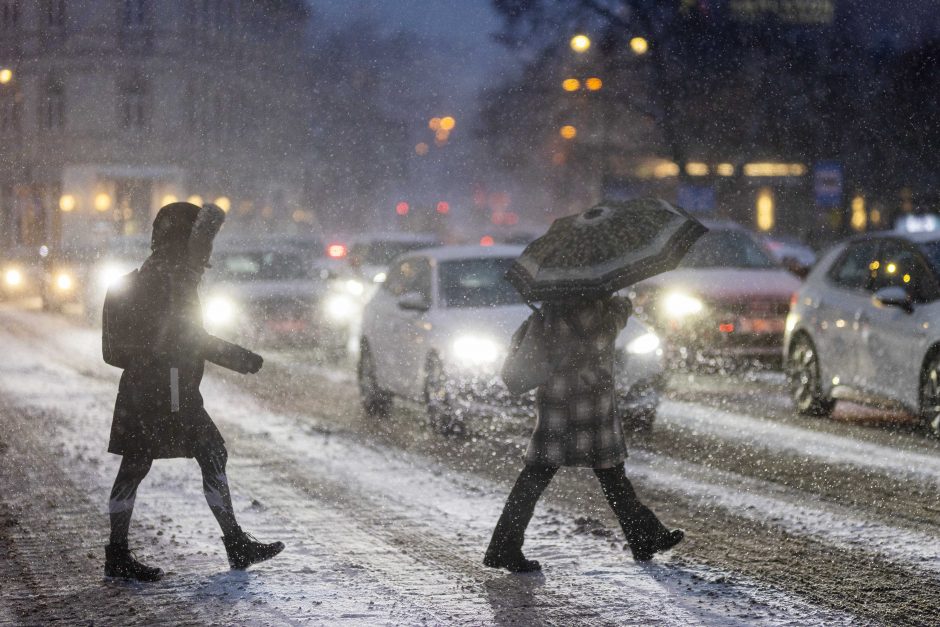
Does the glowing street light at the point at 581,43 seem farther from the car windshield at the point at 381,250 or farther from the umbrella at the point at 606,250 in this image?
the umbrella at the point at 606,250

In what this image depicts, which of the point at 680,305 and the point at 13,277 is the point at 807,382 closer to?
the point at 680,305

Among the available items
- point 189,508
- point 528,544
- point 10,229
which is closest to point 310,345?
point 189,508

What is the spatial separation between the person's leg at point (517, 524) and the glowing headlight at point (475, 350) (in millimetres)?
5016

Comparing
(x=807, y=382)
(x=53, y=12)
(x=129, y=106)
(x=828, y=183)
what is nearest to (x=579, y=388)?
(x=807, y=382)

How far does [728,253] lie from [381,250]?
10.4m

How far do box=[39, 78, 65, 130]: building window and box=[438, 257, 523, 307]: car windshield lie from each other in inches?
2027

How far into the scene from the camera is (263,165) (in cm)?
6662

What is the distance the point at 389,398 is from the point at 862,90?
1060 inches

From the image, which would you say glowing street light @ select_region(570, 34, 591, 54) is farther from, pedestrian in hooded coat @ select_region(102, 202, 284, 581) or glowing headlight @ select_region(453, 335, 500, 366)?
pedestrian in hooded coat @ select_region(102, 202, 284, 581)

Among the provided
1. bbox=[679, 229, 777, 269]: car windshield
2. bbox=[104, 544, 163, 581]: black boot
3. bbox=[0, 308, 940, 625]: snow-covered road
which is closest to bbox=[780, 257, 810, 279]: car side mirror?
bbox=[679, 229, 777, 269]: car windshield

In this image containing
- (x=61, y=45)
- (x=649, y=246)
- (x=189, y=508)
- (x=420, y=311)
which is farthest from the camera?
(x=61, y=45)

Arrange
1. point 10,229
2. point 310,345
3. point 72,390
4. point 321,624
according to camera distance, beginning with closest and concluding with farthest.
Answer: point 321,624 < point 72,390 < point 310,345 < point 10,229

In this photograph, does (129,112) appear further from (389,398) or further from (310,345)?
(389,398)

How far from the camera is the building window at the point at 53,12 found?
2286 inches
